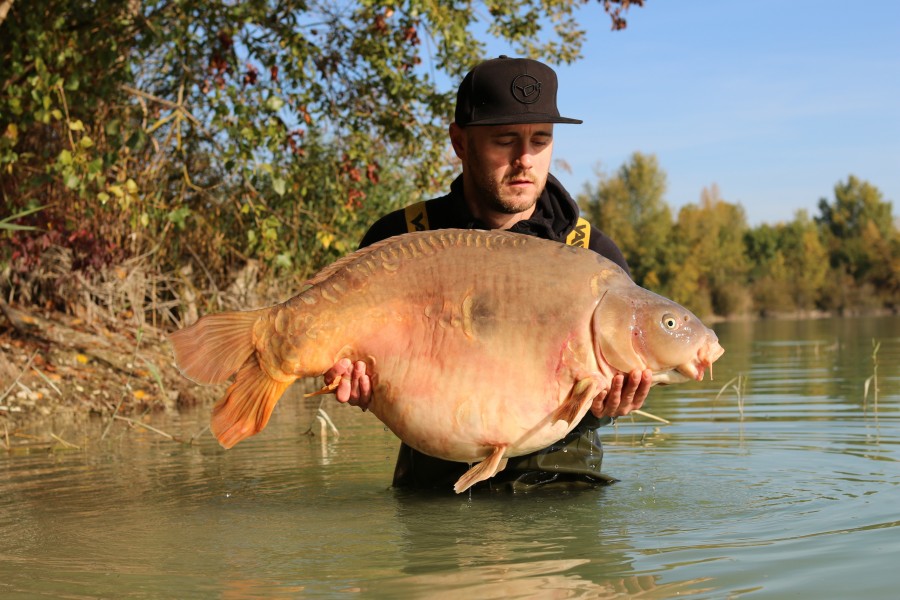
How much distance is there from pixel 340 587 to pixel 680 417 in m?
5.04

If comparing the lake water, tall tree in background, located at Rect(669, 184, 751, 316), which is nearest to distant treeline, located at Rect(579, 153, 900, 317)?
tall tree in background, located at Rect(669, 184, 751, 316)

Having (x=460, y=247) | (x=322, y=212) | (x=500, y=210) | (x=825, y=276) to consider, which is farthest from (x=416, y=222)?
(x=825, y=276)

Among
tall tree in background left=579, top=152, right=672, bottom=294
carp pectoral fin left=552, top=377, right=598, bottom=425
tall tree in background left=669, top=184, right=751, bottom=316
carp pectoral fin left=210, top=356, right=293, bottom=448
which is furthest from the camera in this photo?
tall tree in background left=579, top=152, right=672, bottom=294

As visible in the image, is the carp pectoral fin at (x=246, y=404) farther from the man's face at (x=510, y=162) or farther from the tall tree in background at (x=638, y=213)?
the tall tree in background at (x=638, y=213)

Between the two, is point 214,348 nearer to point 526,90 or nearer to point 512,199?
point 512,199

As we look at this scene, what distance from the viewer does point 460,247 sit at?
379 cm

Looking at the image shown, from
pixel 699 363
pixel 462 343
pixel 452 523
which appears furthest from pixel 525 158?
pixel 452 523

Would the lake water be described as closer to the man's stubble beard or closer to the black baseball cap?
the man's stubble beard

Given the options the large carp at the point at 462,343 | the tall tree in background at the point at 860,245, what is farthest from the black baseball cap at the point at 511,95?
the tall tree in background at the point at 860,245

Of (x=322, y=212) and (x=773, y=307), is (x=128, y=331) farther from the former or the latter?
(x=773, y=307)

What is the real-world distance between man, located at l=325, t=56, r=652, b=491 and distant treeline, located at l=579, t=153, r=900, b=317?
1661 inches

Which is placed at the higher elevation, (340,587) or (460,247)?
(460,247)

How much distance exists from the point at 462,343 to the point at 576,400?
0.42m

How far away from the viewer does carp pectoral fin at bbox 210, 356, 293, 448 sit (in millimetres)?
3701
